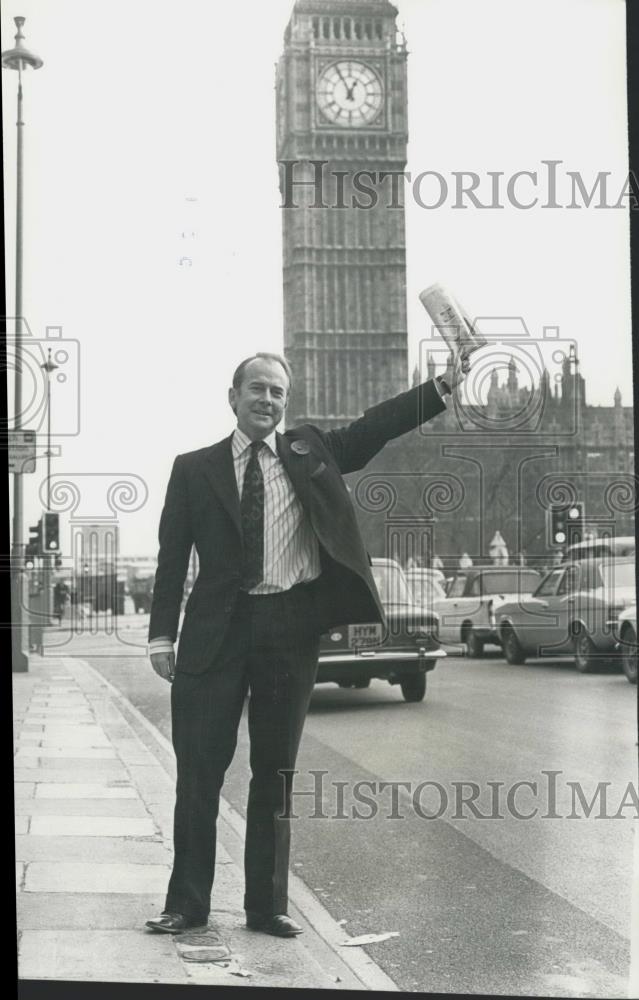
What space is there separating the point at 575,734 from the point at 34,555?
79.6 inches

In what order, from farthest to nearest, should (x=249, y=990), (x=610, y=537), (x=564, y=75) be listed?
(x=564, y=75) < (x=610, y=537) < (x=249, y=990)

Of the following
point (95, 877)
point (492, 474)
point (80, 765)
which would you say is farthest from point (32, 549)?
point (492, 474)

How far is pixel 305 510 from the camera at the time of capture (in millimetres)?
4008

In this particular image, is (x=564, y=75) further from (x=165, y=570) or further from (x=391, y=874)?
(x=391, y=874)

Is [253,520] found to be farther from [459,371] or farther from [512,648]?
[512,648]

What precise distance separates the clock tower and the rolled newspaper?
0.53 feet

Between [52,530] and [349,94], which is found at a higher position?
[349,94]

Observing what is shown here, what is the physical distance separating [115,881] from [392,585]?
4.56 ft

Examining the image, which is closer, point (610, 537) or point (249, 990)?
point (249, 990)

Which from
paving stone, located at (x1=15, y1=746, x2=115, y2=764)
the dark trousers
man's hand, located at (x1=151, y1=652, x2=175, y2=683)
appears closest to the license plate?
the dark trousers

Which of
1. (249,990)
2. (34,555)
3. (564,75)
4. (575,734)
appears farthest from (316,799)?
(564,75)

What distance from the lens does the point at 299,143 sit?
443cm

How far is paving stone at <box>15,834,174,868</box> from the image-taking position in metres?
4.24

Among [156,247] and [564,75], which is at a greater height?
[564,75]
